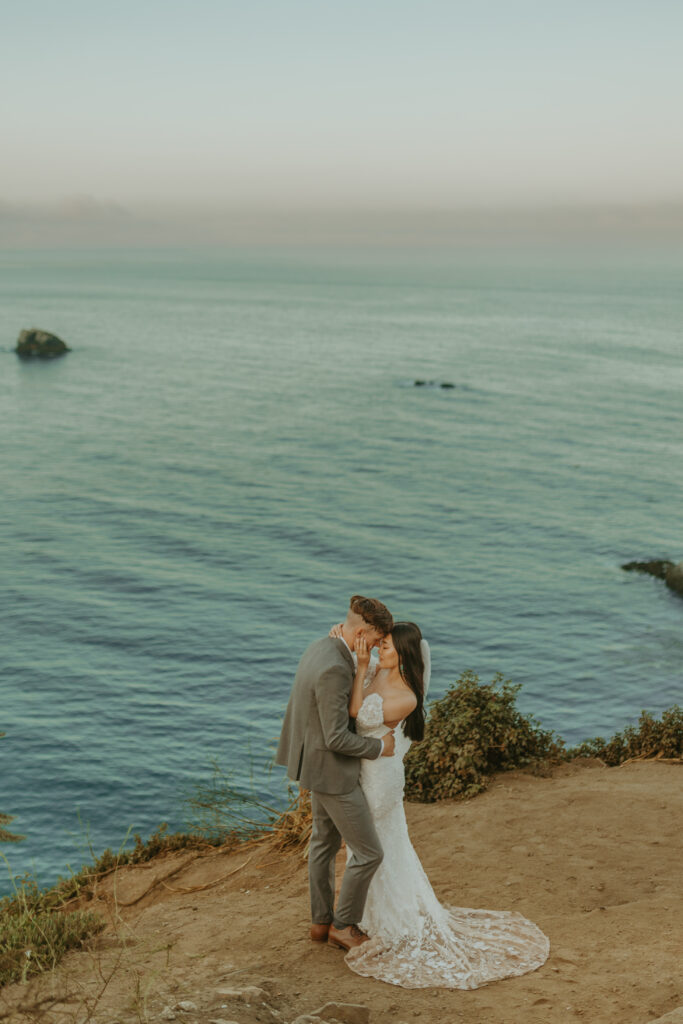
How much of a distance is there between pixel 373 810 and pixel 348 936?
3.43 ft

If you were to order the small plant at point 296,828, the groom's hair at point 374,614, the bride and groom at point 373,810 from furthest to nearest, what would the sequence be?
the small plant at point 296,828 → the bride and groom at point 373,810 → the groom's hair at point 374,614

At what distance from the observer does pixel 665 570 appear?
43219mm

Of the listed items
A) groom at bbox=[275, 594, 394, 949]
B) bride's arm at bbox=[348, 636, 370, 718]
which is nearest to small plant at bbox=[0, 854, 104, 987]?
groom at bbox=[275, 594, 394, 949]

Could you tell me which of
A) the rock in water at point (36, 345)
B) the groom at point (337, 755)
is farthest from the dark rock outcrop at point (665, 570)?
the rock in water at point (36, 345)

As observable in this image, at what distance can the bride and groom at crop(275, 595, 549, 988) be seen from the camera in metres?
6.98

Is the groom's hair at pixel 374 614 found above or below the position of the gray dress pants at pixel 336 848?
above

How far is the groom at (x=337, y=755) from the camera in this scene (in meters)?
6.94

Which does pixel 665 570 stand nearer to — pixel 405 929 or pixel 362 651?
pixel 405 929

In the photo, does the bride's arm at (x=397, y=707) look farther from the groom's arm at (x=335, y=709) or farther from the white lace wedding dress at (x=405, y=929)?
the groom's arm at (x=335, y=709)

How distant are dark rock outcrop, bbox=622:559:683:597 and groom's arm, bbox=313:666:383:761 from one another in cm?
3692

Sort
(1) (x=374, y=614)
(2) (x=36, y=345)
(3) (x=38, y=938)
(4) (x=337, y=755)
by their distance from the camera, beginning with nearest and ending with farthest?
1. (1) (x=374, y=614)
2. (4) (x=337, y=755)
3. (3) (x=38, y=938)
4. (2) (x=36, y=345)

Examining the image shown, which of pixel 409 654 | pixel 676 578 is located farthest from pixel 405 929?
pixel 676 578

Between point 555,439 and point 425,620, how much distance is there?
3716cm

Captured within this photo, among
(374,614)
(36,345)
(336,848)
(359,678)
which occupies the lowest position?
(336,848)
